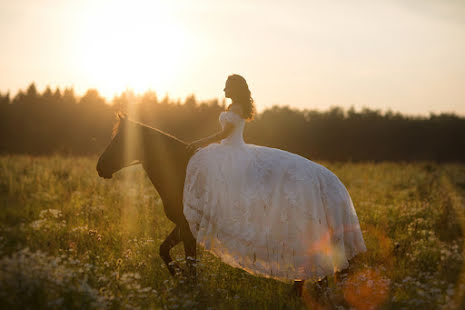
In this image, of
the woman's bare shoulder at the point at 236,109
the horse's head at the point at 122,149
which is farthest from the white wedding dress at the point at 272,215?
the horse's head at the point at 122,149

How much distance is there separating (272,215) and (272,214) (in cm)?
1

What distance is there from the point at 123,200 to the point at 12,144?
3757 cm

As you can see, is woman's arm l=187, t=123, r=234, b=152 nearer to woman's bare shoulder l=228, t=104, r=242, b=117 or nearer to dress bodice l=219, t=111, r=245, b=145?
dress bodice l=219, t=111, r=245, b=145

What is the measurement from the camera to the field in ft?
11.1

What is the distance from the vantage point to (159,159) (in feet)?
17.8

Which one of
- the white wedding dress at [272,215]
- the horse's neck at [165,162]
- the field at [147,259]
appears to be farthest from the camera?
the horse's neck at [165,162]

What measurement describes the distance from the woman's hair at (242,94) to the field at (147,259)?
245 cm

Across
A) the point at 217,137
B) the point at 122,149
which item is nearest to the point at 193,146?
the point at 217,137

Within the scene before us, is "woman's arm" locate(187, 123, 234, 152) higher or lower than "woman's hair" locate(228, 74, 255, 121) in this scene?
lower

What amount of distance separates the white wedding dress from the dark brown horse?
0.45 meters

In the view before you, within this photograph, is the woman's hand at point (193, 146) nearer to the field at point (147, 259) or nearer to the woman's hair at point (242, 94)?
the woman's hair at point (242, 94)

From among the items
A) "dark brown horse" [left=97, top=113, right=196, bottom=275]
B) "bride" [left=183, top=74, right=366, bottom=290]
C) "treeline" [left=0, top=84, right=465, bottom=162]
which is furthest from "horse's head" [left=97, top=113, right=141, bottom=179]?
"treeline" [left=0, top=84, right=465, bottom=162]

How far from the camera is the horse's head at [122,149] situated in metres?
5.47

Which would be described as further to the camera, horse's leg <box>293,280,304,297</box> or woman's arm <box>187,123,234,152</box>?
woman's arm <box>187,123,234,152</box>
